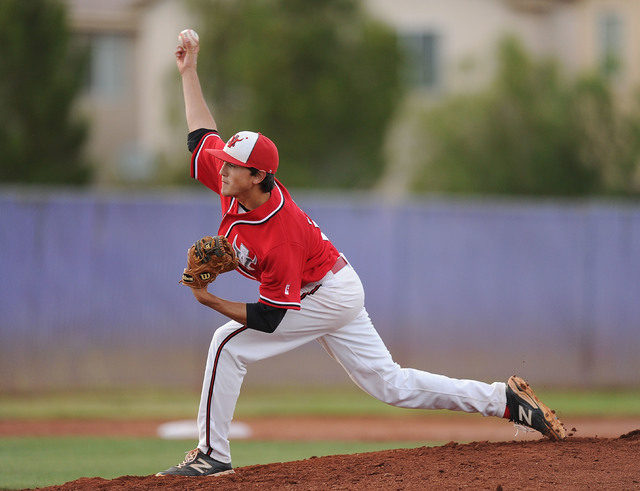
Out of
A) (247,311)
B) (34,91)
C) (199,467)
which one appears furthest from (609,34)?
(199,467)

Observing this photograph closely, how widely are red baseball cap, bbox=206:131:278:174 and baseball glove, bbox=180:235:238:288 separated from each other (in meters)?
0.40

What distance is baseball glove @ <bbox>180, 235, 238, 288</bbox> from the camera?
177 inches

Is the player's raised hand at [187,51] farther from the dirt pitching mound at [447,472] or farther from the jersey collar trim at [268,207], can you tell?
the dirt pitching mound at [447,472]

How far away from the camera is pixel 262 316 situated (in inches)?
182

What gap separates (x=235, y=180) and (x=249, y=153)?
0.15 meters

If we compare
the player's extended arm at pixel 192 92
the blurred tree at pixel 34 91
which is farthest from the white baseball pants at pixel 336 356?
the blurred tree at pixel 34 91

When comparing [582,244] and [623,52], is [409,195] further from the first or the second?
[582,244]

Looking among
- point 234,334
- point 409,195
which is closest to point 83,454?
point 234,334

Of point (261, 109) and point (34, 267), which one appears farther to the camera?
point (261, 109)

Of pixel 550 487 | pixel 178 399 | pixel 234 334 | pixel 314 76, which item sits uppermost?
pixel 314 76

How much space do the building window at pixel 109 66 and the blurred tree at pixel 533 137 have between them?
26.3ft

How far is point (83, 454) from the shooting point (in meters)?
7.26

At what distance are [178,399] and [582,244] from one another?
211 inches

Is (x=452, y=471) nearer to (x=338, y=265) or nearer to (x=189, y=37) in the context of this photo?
(x=338, y=265)
